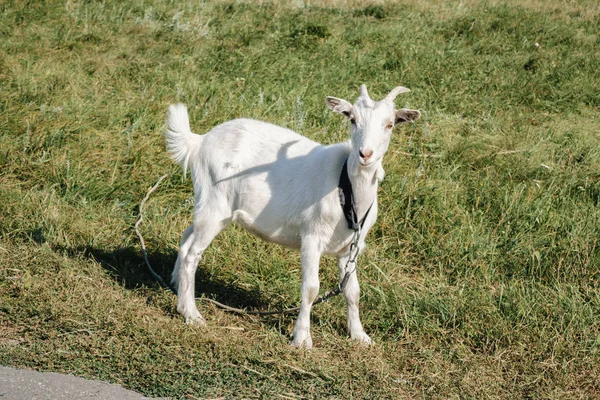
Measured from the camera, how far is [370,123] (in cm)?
437

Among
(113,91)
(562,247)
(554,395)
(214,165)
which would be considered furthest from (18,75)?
(554,395)

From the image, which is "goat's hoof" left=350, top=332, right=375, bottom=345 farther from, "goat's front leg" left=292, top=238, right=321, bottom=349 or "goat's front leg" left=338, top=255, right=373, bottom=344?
"goat's front leg" left=292, top=238, right=321, bottom=349

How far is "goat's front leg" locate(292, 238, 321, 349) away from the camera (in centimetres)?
481

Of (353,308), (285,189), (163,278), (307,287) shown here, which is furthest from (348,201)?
(163,278)

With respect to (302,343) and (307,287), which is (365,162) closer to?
(307,287)

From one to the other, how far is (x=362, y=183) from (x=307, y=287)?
754 millimetres

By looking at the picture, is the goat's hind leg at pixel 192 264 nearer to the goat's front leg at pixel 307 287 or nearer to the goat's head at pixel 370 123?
the goat's front leg at pixel 307 287

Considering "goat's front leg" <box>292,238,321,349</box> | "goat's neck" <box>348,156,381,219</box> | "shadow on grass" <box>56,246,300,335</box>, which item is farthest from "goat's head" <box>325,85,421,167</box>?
"shadow on grass" <box>56,246,300,335</box>

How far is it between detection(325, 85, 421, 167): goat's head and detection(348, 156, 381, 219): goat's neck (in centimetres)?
11

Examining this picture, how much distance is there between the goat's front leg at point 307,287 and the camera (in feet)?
15.8

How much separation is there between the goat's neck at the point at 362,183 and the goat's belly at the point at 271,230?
488mm

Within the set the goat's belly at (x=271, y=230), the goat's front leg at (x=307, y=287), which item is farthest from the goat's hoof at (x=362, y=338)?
the goat's belly at (x=271, y=230)

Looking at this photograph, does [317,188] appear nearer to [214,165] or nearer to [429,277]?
[214,165]

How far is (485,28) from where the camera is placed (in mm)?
10398
